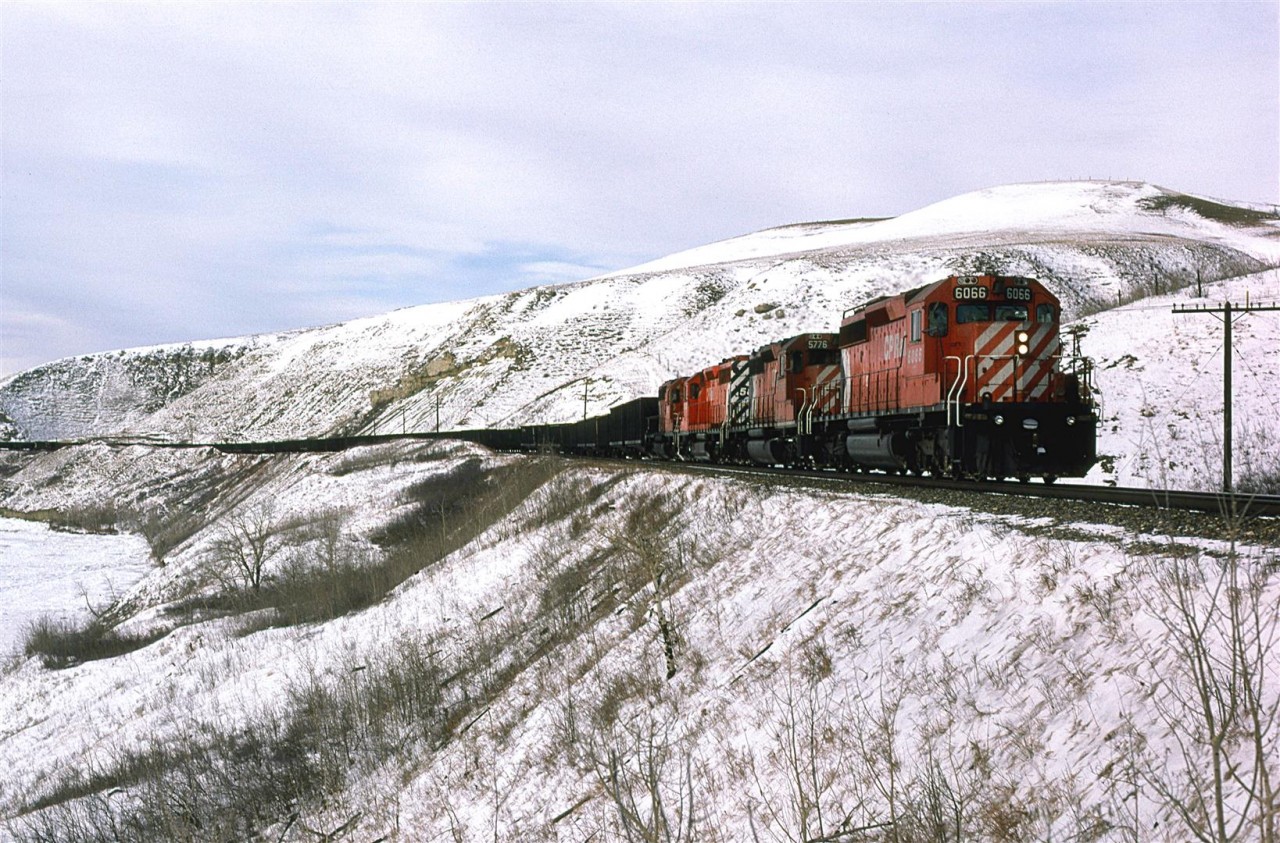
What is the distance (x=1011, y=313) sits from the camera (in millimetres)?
17953

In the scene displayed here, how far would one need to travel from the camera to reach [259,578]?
38.8m

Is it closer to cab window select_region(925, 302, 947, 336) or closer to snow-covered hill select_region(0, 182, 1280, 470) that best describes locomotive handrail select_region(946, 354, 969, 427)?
cab window select_region(925, 302, 947, 336)

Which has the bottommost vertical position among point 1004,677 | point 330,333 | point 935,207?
point 1004,677

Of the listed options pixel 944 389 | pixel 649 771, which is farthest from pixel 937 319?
pixel 649 771

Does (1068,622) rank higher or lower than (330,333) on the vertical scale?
lower

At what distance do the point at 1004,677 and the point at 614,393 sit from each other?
2974 inches

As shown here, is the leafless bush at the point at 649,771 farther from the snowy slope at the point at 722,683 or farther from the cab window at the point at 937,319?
the cab window at the point at 937,319

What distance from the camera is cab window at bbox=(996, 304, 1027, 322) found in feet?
58.7

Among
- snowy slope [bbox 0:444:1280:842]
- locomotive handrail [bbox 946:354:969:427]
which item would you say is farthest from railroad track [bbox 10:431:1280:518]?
snowy slope [bbox 0:444:1280:842]

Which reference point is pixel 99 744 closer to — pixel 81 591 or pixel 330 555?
pixel 330 555

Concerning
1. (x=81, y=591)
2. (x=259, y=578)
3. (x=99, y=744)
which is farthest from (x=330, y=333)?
(x=99, y=744)

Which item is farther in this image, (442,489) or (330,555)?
(442,489)

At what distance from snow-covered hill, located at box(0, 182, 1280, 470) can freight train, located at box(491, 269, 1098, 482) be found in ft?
135

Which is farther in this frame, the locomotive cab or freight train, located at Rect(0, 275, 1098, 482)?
the locomotive cab
